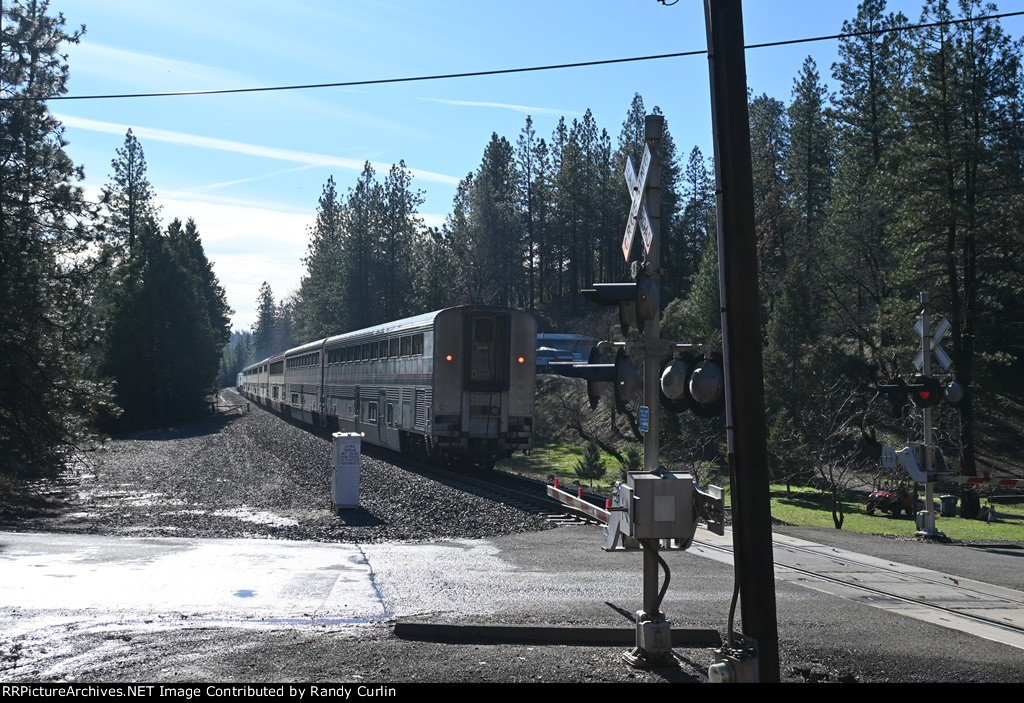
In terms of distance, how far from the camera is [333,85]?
17.0 metres

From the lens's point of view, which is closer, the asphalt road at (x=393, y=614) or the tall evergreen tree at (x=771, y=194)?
the asphalt road at (x=393, y=614)

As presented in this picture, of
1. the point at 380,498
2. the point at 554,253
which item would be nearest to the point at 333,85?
the point at 380,498

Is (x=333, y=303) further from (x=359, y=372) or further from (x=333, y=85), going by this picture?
(x=333, y=85)

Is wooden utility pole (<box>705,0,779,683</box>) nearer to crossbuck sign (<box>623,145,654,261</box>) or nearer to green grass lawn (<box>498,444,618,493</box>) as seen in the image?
crossbuck sign (<box>623,145,654,261</box>)

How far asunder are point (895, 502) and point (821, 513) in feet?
7.85

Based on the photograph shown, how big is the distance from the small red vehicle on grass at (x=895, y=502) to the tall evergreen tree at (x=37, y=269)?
20660mm

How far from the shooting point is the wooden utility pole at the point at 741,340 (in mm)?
6445

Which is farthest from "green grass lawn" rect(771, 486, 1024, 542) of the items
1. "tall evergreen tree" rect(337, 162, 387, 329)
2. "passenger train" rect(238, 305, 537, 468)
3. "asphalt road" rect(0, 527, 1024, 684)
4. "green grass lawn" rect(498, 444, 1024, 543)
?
"tall evergreen tree" rect(337, 162, 387, 329)

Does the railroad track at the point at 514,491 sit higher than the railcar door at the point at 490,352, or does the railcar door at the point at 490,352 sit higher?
the railcar door at the point at 490,352

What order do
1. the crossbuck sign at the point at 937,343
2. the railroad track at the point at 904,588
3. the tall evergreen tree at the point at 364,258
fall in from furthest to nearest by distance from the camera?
the tall evergreen tree at the point at 364,258 < the crossbuck sign at the point at 937,343 < the railroad track at the point at 904,588

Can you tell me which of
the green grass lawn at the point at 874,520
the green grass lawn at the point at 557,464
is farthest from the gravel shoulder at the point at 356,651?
the green grass lawn at the point at 557,464

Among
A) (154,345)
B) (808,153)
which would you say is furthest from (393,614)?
(808,153)

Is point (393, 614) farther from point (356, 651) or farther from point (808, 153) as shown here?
point (808, 153)

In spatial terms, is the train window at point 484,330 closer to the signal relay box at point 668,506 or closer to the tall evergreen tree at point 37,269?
the tall evergreen tree at point 37,269
